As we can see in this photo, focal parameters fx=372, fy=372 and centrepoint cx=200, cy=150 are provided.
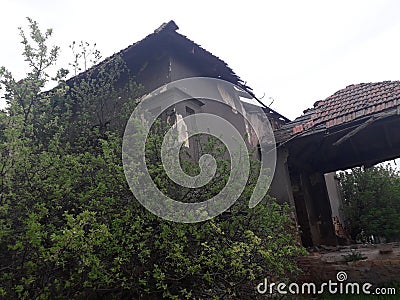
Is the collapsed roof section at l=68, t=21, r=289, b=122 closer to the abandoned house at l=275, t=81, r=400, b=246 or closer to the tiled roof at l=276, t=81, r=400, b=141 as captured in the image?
the tiled roof at l=276, t=81, r=400, b=141

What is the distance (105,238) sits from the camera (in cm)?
349

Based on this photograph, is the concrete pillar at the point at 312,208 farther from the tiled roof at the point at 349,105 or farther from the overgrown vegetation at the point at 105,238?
the overgrown vegetation at the point at 105,238

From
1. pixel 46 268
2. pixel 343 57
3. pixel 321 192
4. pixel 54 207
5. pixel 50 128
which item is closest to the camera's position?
pixel 46 268

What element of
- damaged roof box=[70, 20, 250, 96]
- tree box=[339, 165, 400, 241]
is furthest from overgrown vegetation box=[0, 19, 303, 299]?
tree box=[339, 165, 400, 241]

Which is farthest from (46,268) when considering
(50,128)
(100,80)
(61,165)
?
(100,80)

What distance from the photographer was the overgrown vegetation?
350cm

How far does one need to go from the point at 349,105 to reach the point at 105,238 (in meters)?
5.94

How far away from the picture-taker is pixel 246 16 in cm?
634

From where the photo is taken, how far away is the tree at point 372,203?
36.0ft

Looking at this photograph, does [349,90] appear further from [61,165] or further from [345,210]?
[61,165]

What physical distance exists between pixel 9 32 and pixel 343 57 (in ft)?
22.7

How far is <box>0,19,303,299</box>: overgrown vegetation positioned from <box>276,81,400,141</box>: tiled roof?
3.48m
